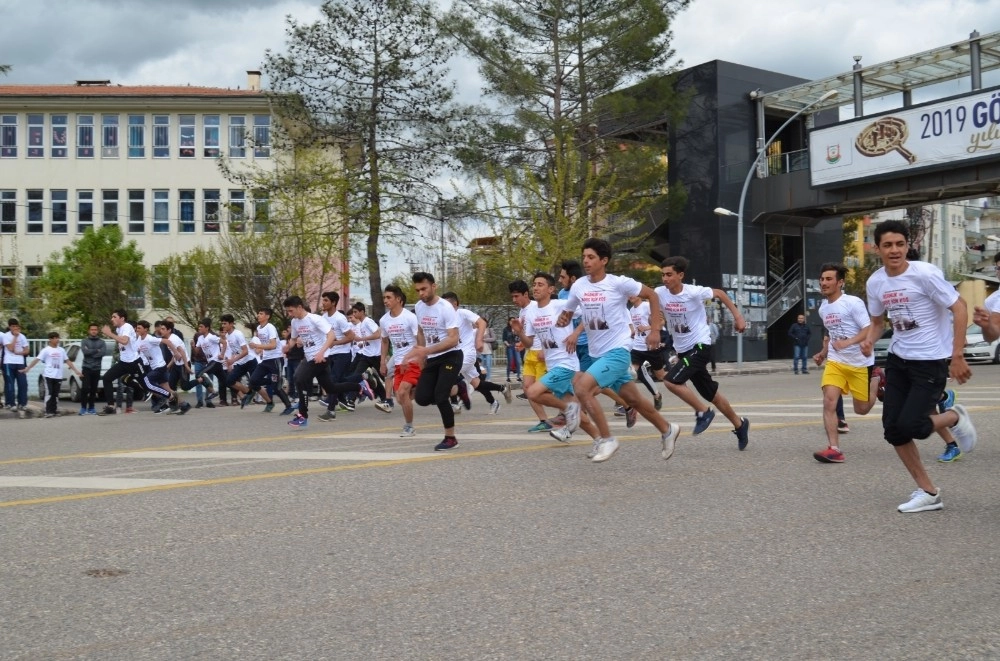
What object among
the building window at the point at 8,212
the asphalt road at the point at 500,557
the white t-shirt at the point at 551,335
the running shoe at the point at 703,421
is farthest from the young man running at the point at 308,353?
the building window at the point at 8,212

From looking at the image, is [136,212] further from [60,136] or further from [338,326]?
[338,326]

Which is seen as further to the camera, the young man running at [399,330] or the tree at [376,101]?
the tree at [376,101]

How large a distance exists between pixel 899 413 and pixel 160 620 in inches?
174

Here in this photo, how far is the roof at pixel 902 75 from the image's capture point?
119 ft

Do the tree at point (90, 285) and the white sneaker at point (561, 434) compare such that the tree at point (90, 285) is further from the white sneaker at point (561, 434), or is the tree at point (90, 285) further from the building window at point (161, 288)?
the white sneaker at point (561, 434)

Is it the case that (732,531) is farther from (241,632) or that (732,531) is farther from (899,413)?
(241,632)

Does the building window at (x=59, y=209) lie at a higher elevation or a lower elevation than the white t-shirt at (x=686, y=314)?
higher

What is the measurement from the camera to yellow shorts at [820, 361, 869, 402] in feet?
→ 33.0

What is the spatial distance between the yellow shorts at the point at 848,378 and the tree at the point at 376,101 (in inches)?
1001

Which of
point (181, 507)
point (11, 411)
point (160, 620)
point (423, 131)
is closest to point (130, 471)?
point (181, 507)

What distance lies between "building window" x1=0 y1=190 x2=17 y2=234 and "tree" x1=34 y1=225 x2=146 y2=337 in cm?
1048

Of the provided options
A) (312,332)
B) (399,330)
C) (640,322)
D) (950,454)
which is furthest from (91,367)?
(950,454)

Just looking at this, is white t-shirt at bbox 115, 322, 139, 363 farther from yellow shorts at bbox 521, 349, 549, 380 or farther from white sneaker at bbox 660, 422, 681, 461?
white sneaker at bbox 660, 422, 681, 461

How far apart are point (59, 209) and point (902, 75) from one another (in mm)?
40759
